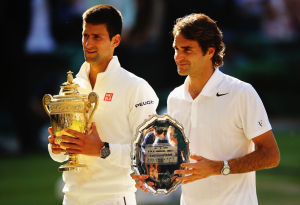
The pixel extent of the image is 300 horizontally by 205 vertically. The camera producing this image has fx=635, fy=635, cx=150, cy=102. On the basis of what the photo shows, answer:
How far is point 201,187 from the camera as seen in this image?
3305mm

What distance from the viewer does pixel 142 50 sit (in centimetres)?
1634

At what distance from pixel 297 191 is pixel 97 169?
6046 millimetres

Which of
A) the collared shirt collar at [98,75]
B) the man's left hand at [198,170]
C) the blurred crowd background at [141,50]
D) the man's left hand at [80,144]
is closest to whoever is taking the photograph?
the man's left hand at [198,170]

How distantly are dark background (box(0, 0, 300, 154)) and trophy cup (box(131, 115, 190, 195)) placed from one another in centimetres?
1123

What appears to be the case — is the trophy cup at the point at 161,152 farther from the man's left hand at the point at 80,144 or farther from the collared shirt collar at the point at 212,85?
the collared shirt collar at the point at 212,85

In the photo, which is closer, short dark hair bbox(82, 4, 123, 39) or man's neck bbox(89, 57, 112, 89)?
short dark hair bbox(82, 4, 123, 39)

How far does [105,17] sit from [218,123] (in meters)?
0.85

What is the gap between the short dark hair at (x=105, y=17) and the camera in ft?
11.3

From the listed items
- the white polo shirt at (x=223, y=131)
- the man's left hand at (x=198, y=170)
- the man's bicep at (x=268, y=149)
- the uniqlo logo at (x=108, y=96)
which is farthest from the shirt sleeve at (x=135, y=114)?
the man's bicep at (x=268, y=149)

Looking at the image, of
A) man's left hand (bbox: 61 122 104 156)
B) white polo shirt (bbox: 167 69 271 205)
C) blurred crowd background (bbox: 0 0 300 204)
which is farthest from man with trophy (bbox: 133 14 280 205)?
blurred crowd background (bbox: 0 0 300 204)

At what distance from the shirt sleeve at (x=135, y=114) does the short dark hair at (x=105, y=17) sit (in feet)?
1.16

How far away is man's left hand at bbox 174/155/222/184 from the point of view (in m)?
2.93

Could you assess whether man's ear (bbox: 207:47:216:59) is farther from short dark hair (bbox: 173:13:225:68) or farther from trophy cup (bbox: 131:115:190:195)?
trophy cup (bbox: 131:115:190:195)

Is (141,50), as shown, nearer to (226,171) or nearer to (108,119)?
(108,119)
